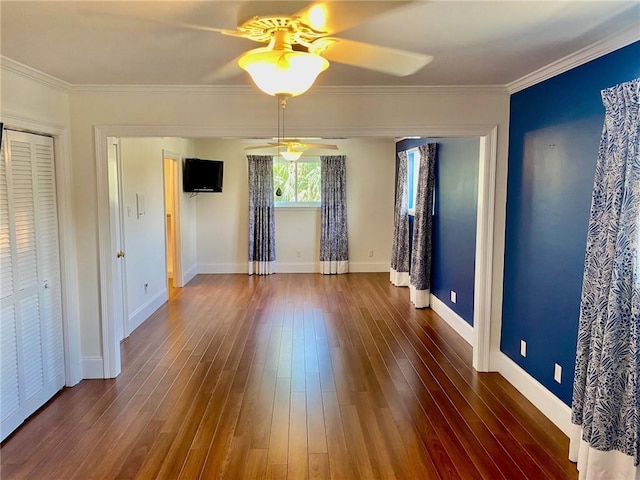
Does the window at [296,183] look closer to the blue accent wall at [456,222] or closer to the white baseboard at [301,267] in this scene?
the white baseboard at [301,267]

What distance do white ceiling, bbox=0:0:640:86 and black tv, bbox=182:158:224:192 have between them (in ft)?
12.8

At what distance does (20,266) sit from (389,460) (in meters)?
2.66

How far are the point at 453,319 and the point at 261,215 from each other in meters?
4.06

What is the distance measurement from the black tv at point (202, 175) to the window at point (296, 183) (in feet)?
3.51

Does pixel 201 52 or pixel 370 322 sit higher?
pixel 201 52

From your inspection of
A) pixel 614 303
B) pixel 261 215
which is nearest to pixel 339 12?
pixel 614 303

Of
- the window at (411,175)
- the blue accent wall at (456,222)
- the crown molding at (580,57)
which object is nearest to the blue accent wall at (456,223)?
the blue accent wall at (456,222)

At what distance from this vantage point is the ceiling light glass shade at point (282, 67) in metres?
1.66

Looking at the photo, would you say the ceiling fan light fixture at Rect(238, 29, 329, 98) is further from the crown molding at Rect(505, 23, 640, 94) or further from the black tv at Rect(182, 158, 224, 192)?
the black tv at Rect(182, 158, 224, 192)

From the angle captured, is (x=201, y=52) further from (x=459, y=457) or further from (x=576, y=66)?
(x=459, y=457)

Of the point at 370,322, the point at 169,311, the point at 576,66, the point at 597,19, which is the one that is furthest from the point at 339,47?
the point at 169,311

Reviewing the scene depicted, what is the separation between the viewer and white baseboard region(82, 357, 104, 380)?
364cm

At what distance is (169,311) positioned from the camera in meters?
5.59

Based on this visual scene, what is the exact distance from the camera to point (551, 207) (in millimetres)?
2984
